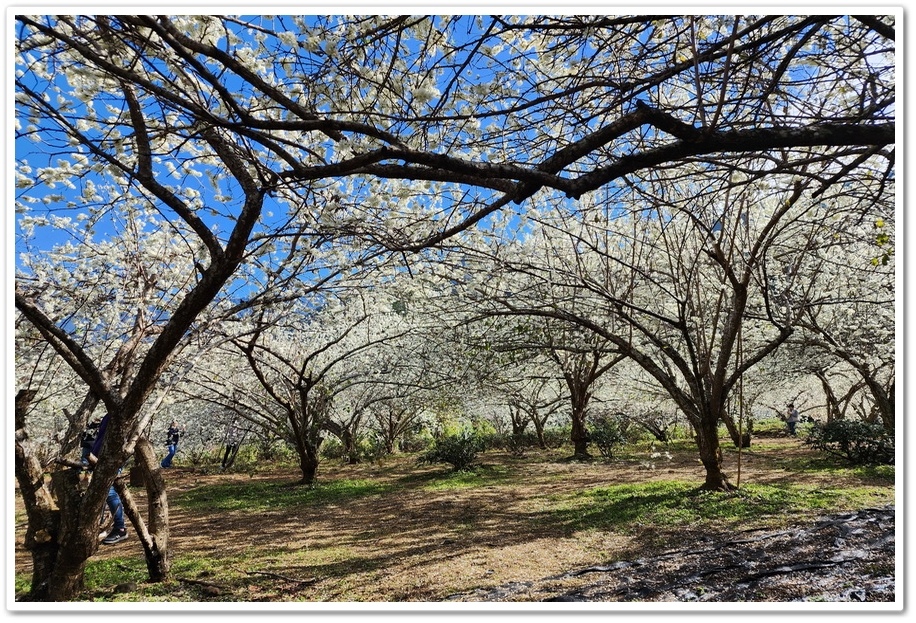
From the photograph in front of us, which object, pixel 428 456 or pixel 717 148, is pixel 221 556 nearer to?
pixel 717 148

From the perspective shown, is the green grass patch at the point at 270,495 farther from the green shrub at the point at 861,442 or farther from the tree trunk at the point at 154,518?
the green shrub at the point at 861,442

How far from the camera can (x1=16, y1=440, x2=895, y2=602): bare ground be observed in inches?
121

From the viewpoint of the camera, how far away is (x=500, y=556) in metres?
4.42

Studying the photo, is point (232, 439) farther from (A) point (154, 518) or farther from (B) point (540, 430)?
(A) point (154, 518)

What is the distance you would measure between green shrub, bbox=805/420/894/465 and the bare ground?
1.62 meters

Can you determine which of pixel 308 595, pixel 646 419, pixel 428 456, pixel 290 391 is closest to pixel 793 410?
pixel 646 419

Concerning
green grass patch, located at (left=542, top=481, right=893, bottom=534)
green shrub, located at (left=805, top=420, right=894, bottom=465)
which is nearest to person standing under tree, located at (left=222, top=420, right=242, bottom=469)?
green grass patch, located at (left=542, top=481, right=893, bottom=534)

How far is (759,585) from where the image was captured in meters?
2.95

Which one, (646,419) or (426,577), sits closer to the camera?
(426,577)

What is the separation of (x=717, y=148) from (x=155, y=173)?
10.0 feet

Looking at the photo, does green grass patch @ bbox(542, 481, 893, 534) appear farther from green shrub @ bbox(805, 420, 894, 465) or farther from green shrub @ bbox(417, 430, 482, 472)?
green shrub @ bbox(417, 430, 482, 472)

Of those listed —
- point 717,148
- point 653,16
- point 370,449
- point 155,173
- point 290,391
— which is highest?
point 653,16

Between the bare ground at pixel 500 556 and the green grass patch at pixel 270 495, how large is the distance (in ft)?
1.76

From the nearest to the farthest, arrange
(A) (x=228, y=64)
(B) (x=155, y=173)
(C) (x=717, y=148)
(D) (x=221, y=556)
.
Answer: (C) (x=717, y=148) < (A) (x=228, y=64) < (B) (x=155, y=173) < (D) (x=221, y=556)
